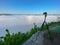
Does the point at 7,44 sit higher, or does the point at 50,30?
the point at 50,30

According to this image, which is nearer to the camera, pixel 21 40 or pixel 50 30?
pixel 50 30

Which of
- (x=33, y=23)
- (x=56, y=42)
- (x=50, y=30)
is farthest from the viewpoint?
(x=33, y=23)

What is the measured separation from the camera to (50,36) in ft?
9.75

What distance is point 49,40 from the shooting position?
9.72 feet

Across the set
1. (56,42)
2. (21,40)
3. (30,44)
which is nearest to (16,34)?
(21,40)

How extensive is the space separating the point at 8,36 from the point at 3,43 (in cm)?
14

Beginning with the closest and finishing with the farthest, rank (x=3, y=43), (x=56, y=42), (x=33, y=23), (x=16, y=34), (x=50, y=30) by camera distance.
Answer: (x=56, y=42) → (x=50, y=30) → (x=3, y=43) → (x=16, y=34) → (x=33, y=23)

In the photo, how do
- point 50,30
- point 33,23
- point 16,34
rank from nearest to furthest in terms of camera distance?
point 50,30 < point 16,34 < point 33,23

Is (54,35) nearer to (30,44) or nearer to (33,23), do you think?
(30,44)

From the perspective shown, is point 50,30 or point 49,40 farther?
point 50,30

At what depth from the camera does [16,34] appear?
11.9ft

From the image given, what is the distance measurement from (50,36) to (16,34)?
0.82 meters

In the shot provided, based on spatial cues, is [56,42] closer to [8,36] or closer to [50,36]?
[50,36]

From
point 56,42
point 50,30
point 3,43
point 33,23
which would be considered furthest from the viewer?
point 33,23
